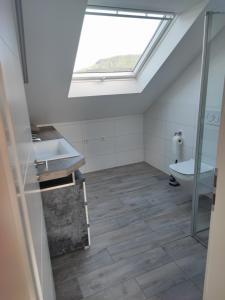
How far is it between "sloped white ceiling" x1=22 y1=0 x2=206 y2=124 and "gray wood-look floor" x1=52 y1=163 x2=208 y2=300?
53.0 inches

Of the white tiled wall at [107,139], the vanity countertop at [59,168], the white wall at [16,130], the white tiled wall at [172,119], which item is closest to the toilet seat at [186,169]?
the white tiled wall at [172,119]

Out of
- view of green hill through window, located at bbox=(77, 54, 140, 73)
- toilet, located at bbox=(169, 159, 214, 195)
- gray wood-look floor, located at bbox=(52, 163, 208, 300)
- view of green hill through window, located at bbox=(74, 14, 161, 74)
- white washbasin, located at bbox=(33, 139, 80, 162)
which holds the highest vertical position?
view of green hill through window, located at bbox=(74, 14, 161, 74)

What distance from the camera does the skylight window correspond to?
2199 millimetres

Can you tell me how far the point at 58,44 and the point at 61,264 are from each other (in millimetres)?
2017

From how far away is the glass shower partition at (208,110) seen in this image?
71.0 inches

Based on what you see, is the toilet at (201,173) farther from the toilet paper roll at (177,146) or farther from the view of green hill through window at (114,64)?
the view of green hill through window at (114,64)

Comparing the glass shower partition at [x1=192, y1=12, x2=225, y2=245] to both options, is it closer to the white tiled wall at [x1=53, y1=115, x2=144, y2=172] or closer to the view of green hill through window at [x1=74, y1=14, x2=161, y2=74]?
the view of green hill through window at [x1=74, y1=14, x2=161, y2=74]

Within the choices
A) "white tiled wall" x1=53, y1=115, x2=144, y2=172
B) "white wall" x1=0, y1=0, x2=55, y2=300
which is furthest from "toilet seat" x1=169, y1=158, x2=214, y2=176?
"white wall" x1=0, y1=0, x2=55, y2=300

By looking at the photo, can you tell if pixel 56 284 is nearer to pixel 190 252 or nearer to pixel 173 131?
pixel 190 252

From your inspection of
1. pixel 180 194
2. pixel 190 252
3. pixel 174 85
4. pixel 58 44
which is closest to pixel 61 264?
pixel 190 252

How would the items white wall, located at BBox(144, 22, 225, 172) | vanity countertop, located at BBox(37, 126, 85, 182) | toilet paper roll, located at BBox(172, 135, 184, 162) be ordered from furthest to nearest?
toilet paper roll, located at BBox(172, 135, 184, 162)
white wall, located at BBox(144, 22, 225, 172)
vanity countertop, located at BBox(37, 126, 85, 182)

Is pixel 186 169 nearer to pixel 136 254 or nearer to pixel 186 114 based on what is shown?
pixel 186 114

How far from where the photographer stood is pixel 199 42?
2.38 m

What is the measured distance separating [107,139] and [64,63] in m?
1.75
